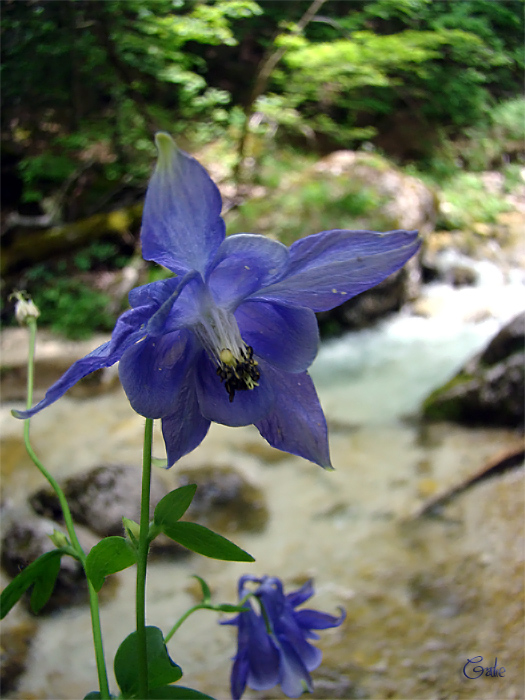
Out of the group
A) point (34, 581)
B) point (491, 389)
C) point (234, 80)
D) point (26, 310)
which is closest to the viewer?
point (34, 581)

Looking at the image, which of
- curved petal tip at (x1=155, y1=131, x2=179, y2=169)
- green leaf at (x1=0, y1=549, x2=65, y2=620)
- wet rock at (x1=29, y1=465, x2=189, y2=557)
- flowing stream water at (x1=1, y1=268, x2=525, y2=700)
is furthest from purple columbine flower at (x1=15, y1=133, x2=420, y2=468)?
wet rock at (x1=29, y1=465, x2=189, y2=557)

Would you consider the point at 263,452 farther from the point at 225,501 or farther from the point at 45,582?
the point at 45,582

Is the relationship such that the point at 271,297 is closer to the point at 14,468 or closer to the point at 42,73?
the point at 14,468

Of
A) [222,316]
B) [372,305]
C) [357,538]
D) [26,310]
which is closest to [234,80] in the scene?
[372,305]

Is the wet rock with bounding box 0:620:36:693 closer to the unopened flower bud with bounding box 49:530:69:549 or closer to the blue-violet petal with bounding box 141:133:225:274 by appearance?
the unopened flower bud with bounding box 49:530:69:549

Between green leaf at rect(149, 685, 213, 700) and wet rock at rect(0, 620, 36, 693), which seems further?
wet rock at rect(0, 620, 36, 693)

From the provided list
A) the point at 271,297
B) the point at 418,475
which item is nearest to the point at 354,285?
the point at 271,297

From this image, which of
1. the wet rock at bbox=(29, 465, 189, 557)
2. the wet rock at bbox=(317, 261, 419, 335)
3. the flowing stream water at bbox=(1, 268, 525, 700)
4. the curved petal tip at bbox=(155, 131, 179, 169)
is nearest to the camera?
the curved petal tip at bbox=(155, 131, 179, 169)
